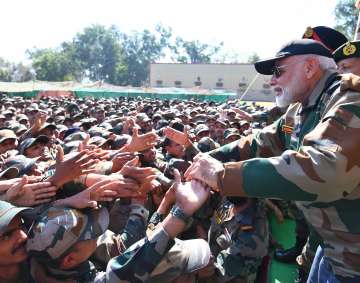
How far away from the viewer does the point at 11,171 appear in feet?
10.9

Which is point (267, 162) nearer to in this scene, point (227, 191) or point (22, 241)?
point (227, 191)

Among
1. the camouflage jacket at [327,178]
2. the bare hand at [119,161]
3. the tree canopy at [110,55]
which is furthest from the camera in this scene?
the tree canopy at [110,55]

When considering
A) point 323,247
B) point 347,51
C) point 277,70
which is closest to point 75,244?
point 323,247

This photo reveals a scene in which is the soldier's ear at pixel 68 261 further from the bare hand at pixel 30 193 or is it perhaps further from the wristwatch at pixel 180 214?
the wristwatch at pixel 180 214

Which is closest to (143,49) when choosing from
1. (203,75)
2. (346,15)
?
(203,75)

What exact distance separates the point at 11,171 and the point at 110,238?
1146 mm

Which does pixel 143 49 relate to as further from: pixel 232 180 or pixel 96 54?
pixel 232 180

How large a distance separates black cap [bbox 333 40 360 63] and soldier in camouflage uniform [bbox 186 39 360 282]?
1.18ft

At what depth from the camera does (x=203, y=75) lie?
66312 millimetres

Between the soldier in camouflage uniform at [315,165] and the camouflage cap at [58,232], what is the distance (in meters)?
0.64

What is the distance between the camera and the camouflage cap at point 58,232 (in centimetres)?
208

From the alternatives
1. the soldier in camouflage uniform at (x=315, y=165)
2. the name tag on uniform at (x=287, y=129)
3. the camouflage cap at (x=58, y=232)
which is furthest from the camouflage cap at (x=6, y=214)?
the name tag on uniform at (x=287, y=129)

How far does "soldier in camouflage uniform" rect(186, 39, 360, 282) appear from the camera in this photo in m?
1.71

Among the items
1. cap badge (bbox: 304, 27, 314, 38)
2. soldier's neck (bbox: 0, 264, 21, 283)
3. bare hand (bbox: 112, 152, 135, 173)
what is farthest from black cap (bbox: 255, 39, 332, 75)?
soldier's neck (bbox: 0, 264, 21, 283)
